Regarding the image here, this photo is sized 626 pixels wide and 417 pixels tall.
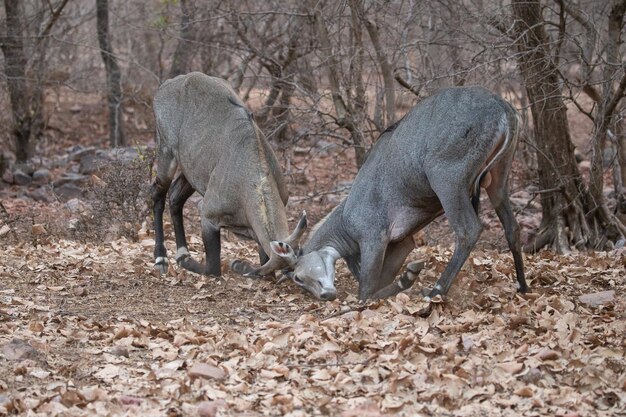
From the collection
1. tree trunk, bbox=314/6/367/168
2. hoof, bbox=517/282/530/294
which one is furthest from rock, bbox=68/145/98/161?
hoof, bbox=517/282/530/294

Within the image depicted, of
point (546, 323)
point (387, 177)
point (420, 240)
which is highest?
point (387, 177)

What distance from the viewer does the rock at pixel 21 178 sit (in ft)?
61.7

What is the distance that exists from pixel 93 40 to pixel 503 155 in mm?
15731

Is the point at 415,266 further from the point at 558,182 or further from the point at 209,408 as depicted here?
the point at 558,182

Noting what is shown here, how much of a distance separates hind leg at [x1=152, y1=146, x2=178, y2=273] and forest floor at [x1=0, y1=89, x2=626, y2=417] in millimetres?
152

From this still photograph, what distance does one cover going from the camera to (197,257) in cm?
1115

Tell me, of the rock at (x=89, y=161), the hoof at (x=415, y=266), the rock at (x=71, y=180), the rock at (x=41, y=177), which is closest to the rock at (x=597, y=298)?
the hoof at (x=415, y=266)

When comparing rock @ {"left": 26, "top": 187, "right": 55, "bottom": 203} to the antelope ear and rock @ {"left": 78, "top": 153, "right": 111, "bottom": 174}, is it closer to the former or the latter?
rock @ {"left": 78, "top": 153, "right": 111, "bottom": 174}

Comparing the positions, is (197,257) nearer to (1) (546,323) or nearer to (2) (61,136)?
(1) (546,323)

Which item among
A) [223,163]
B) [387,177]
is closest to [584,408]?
[387,177]

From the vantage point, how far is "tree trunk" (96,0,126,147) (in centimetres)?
2031

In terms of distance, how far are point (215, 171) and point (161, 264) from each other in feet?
4.37

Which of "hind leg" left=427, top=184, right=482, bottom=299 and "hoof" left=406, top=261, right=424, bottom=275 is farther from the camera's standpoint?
"hoof" left=406, top=261, right=424, bottom=275

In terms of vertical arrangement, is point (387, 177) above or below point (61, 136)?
above
